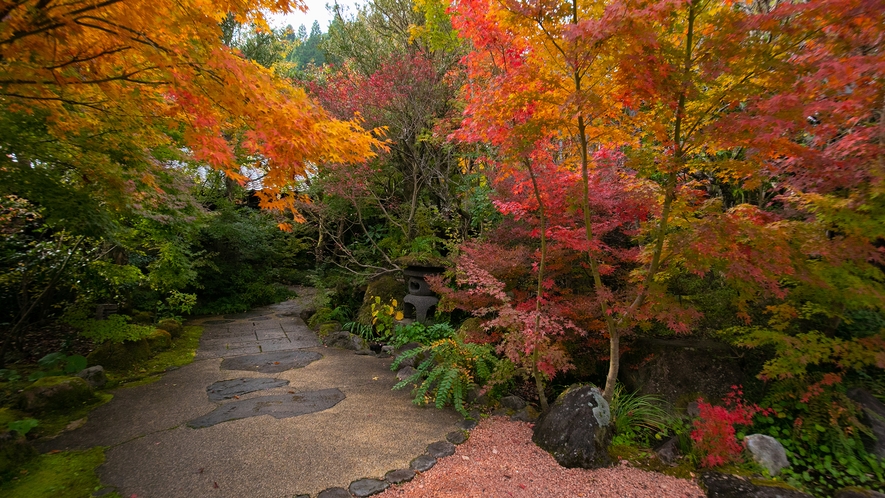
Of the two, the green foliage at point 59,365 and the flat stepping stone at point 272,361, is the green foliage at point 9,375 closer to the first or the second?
the green foliage at point 59,365

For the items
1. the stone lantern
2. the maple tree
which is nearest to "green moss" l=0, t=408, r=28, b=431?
the stone lantern

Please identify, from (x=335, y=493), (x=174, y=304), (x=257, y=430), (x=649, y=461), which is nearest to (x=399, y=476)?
(x=335, y=493)

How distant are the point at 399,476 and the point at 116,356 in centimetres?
424

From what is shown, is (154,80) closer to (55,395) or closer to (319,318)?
(55,395)

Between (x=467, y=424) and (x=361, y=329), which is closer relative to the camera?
(x=467, y=424)

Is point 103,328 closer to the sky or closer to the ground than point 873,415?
closer to the sky

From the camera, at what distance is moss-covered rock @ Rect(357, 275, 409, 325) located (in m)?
6.65

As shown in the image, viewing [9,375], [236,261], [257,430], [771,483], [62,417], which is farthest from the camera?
[236,261]

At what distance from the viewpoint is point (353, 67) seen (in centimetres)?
841

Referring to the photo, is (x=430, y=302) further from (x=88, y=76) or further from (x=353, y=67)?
(x=353, y=67)

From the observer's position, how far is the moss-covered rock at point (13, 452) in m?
2.37

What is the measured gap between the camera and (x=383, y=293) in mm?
6820

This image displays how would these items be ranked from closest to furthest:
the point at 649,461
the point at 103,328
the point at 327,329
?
the point at 649,461, the point at 103,328, the point at 327,329

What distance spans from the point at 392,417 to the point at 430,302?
2535 millimetres
